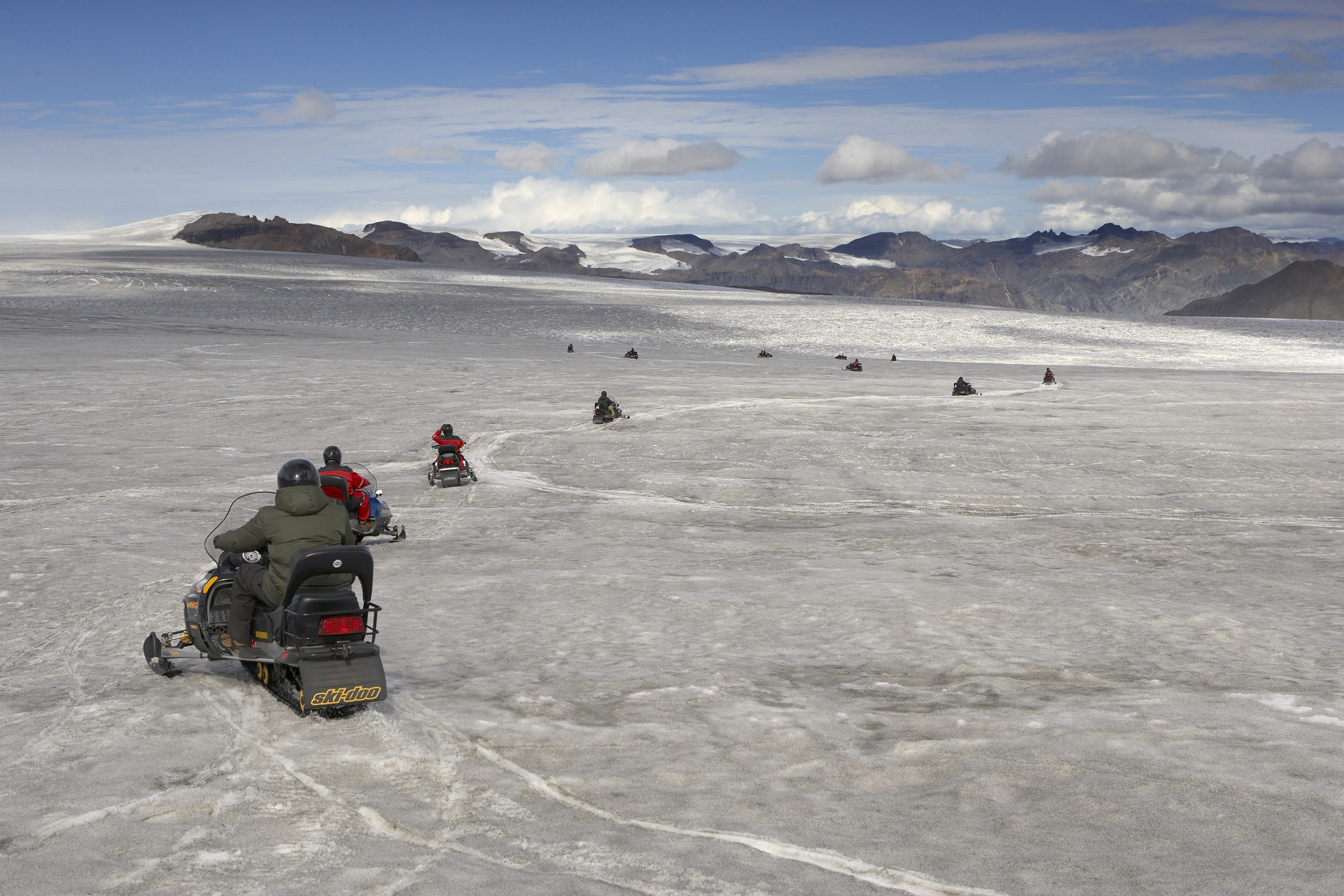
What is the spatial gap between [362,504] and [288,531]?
16.8 feet

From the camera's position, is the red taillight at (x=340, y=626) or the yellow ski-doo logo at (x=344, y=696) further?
the red taillight at (x=340, y=626)

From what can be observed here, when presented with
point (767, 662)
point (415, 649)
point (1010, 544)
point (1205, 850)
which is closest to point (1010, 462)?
point (1010, 544)

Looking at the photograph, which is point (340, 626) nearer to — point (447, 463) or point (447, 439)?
point (447, 439)

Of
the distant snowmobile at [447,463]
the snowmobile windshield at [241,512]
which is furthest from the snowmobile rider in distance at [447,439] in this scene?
the snowmobile windshield at [241,512]

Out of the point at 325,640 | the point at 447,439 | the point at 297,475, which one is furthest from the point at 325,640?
the point at 447,439

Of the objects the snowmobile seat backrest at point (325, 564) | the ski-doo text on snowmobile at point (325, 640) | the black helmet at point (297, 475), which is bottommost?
the ski-doo text on snowmobile at point (325, 640)

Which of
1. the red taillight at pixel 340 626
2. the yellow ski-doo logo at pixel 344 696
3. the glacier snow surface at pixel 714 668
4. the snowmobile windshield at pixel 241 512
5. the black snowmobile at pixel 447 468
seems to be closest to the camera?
the glacier snow surface at pixel 714 668

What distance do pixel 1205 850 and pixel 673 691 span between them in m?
3.94

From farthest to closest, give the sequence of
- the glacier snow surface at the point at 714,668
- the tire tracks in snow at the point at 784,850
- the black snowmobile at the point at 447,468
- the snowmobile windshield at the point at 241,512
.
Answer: the black snowmobile at the point at 447,468, the snowmobile windshield at the point at 241,512, the glacier snow surface at the point at 714,668, the tire tracks in snow at the point at 784,850

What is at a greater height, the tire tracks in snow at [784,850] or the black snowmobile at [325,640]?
the black snowmobile at [325,640]

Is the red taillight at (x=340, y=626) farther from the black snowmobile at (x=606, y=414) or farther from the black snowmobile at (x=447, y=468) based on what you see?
the black snowmobile at (x=606, y=414)

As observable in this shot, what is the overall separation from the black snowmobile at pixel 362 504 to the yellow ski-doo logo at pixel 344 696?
4.31ft

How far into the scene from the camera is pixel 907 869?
209 inches

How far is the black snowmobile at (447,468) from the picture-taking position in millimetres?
18828
